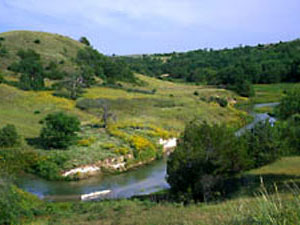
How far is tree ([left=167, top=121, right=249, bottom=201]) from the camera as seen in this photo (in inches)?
960

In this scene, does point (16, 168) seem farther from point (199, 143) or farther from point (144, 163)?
point (199, 143)

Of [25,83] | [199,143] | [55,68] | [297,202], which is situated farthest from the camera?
[55,68]

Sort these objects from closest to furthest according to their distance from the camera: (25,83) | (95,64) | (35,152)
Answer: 1. (35,152)
2. (25,83)
3. (95,64)

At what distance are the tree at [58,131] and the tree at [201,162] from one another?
15628mm

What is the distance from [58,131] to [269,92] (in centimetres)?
7033

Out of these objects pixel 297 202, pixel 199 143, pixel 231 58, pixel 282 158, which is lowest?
pixel 282 158

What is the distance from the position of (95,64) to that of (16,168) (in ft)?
193

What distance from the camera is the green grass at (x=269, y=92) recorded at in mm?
85300

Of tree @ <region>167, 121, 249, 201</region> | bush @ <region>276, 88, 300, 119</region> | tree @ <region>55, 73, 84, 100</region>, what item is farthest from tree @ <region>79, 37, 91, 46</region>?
bush @ <region>276, 88, 300, 119</region>

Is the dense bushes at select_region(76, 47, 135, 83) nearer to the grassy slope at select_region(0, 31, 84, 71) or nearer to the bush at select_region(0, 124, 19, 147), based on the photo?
the grassy slope at select_region(0, 31, 84, 71)

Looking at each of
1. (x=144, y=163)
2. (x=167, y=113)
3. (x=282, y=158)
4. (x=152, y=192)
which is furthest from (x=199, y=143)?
(x=167, y=113)

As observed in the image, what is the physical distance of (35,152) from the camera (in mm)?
36188

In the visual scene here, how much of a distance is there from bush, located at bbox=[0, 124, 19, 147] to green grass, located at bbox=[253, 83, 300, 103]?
195 feet

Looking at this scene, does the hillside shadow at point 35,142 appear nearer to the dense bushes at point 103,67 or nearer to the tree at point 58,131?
the tree at point 58,131
